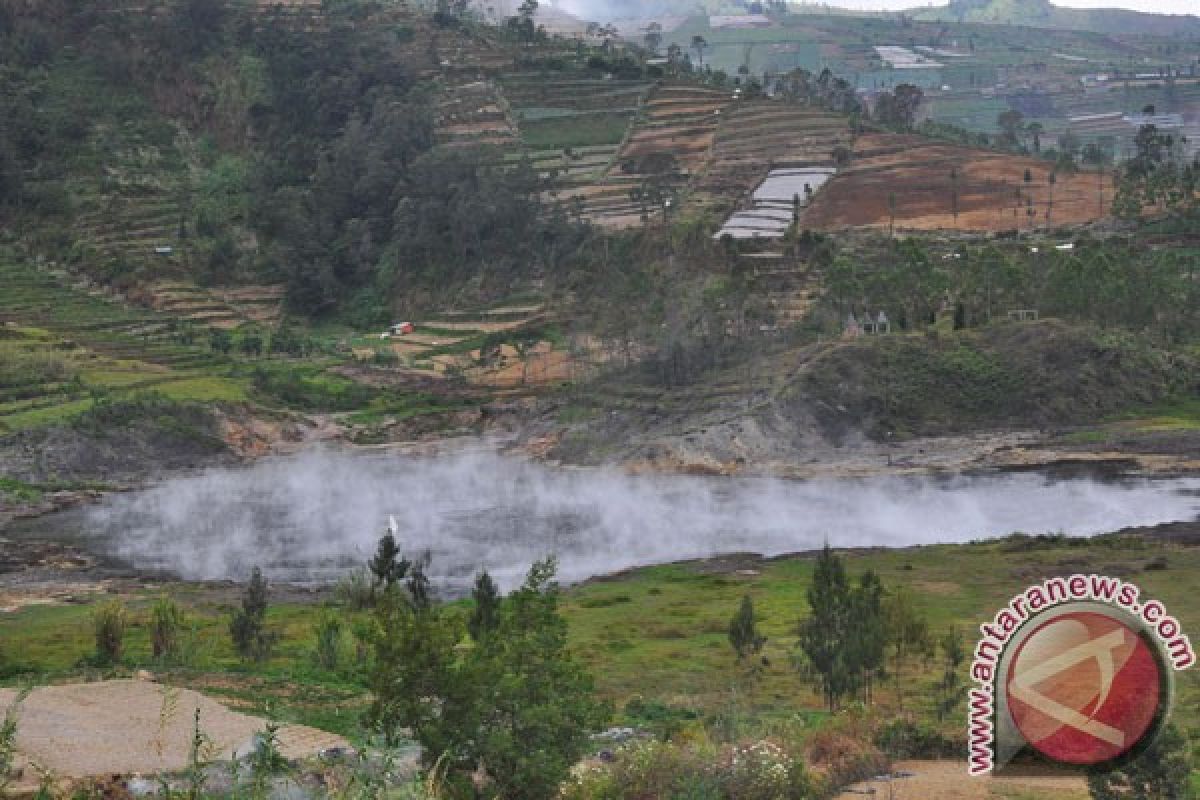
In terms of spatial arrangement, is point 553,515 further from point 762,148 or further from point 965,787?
point 762,148

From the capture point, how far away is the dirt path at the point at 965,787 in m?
24.1

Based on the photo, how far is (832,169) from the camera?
397 feet

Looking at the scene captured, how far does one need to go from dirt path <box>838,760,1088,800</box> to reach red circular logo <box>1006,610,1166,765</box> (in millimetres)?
7385

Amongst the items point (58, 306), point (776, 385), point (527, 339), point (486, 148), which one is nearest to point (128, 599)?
point (776, 385)

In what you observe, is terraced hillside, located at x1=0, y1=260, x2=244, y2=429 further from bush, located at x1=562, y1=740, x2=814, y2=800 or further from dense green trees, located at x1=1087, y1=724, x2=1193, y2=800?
dense green trees, located at x1=1087, y1=724, x2=1193, y2=800

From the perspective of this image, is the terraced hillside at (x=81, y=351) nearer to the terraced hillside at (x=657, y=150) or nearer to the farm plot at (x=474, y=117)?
the terraced hillside at (x=657, y=150)

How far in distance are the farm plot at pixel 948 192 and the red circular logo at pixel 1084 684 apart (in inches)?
3749

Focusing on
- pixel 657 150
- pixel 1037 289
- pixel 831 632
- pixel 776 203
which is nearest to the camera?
pixel 831 632

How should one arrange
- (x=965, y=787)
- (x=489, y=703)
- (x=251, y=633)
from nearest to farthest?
(x=489, y=703)
(x=965, y=787)
(x=251, y=633)

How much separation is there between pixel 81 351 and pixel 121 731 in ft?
232

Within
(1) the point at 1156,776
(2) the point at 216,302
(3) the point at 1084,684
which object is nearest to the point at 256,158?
(2) the point at 216,302

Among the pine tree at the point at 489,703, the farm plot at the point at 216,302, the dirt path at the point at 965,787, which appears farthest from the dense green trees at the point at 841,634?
the farm plot at the point at 216,302

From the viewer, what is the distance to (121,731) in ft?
87.6

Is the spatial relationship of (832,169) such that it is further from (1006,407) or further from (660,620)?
(660,620)
